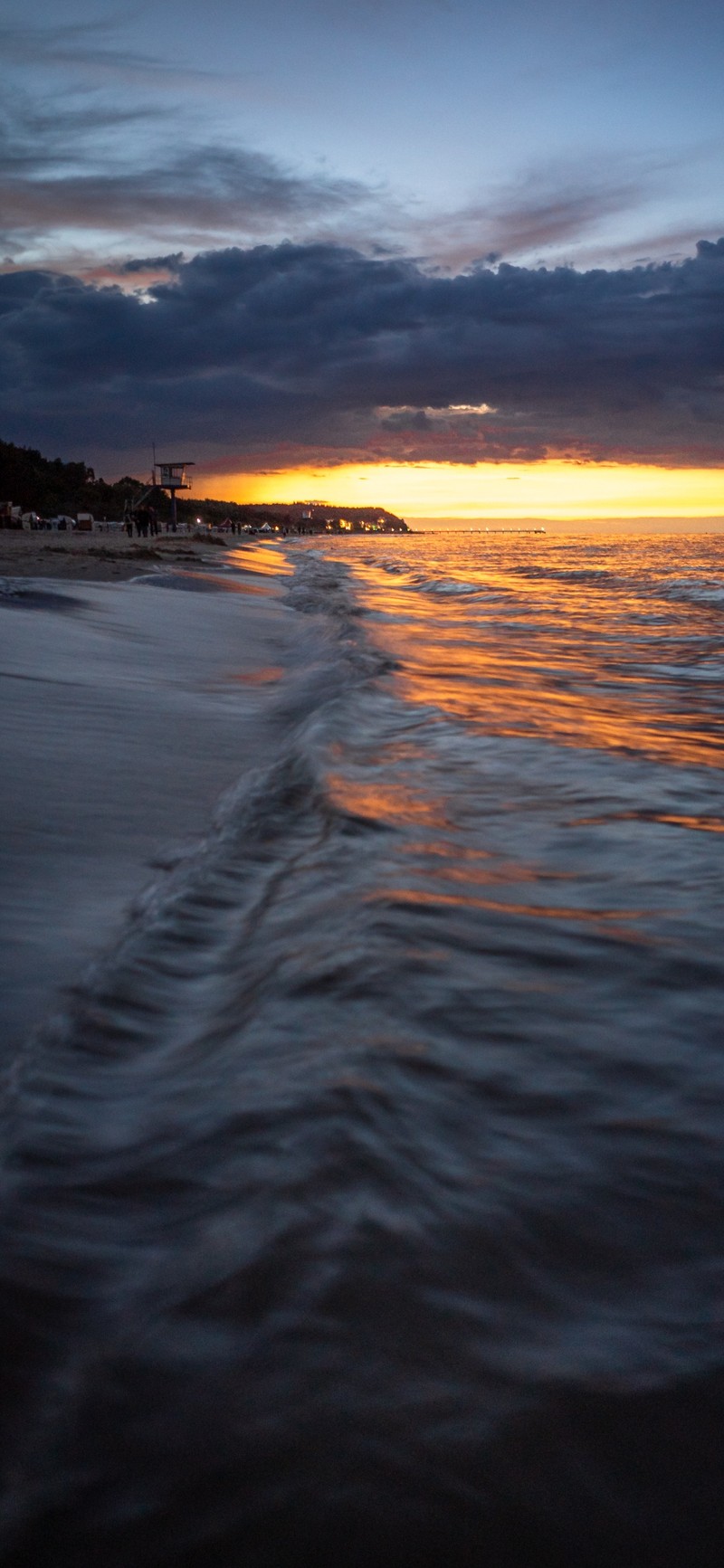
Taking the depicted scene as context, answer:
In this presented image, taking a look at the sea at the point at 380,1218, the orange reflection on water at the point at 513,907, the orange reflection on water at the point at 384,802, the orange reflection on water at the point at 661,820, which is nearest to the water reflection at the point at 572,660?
the orange reflection on water at the point at 661,820

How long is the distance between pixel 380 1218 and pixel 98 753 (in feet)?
12.8

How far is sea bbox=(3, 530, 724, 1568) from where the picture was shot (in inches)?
49.3

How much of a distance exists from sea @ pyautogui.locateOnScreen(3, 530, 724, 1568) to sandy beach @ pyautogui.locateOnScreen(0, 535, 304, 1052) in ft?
0.56

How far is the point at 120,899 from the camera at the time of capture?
3.35 m

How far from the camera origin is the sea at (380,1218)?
1251 millimetres

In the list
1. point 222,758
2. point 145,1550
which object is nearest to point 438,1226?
point 145,1550

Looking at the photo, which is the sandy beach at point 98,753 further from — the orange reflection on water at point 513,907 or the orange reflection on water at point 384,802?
the orange reflection on water at point 513,907

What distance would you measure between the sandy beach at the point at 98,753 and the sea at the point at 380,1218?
17cm

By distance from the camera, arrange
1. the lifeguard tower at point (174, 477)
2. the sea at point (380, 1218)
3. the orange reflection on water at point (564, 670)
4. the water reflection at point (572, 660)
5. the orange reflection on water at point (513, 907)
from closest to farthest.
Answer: the sea at point (380, 1218), the orange reflection on water at point (513, 907), the orange reflection on water at point (564, 670), the water reflection at point (572, 660), the lifeguard tower at point (174, 477)

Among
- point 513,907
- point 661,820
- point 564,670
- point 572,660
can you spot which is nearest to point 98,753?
point 513,907

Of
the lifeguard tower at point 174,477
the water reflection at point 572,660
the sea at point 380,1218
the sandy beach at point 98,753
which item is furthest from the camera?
the lifeguard tower at point 174,477

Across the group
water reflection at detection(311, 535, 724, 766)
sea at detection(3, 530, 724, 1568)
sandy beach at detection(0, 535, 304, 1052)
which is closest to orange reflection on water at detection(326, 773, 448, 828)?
sea at detection(3, 530, 724, 1568)

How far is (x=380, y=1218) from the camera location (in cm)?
176

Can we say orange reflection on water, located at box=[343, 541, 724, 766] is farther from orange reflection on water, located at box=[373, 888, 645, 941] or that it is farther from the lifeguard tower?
the lifeguard tower
